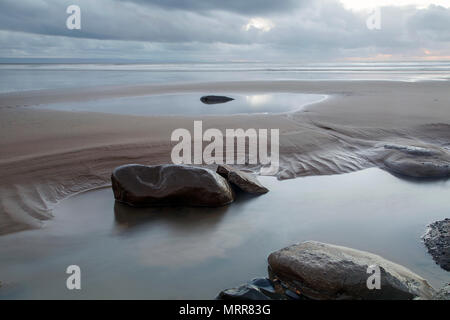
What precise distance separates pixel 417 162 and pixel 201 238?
13.3 ft

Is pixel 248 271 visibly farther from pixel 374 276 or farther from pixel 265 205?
pixel 265 205

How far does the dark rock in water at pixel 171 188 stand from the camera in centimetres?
465

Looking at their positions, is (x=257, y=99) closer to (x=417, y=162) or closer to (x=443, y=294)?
(x=417, y=162)

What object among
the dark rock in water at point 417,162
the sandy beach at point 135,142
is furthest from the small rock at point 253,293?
the dark rock in water at point 417,162

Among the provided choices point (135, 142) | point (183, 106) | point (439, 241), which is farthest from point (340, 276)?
point (183, 106)

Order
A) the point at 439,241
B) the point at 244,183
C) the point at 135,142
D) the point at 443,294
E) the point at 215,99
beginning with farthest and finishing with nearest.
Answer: the point at 215,99, the point at 135,142, the point at 244,183, the point at 439,241, the point at 443,294

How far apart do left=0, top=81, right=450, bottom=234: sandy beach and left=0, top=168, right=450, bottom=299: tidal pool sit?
19.3 inches

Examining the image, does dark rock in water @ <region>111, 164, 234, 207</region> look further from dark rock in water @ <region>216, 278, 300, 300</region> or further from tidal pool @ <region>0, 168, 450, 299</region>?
dark rock in water @ <region>216, 278, 300, 300</region>

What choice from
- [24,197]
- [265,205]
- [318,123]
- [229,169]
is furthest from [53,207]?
[318,123]

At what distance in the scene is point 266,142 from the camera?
7.16 meters

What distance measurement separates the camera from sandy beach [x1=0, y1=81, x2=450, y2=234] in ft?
16.8

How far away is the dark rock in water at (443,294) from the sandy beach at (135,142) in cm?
320

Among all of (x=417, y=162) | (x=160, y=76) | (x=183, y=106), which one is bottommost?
(x=417, y=162)

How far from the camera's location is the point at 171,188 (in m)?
4.66
